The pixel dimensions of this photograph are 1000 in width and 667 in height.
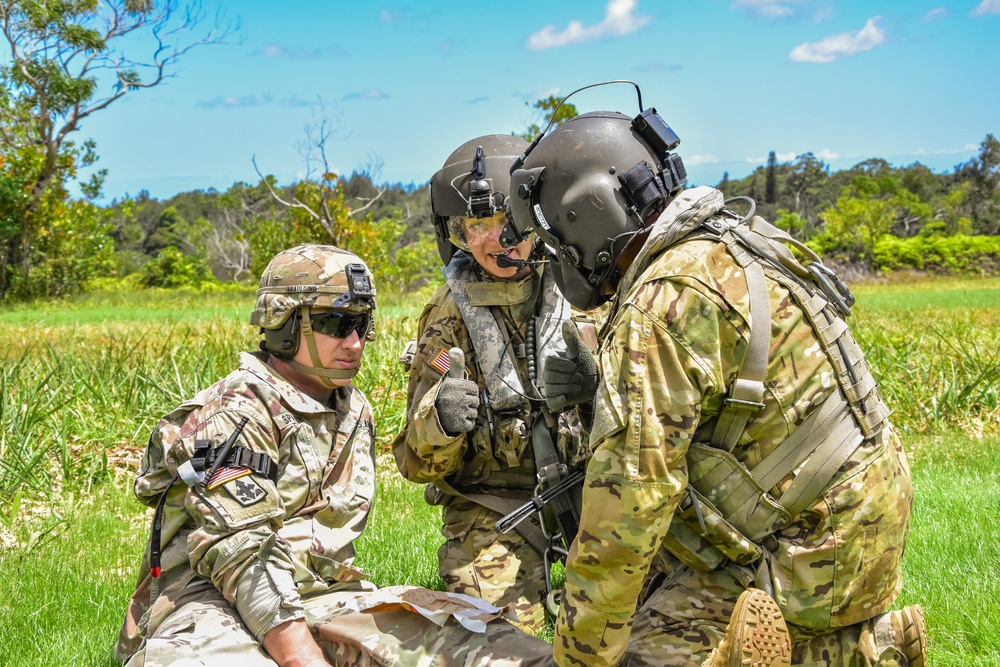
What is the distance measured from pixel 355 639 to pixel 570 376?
1.36 metres

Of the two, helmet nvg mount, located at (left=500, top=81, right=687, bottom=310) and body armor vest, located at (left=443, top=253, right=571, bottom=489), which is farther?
body armor vest, located at (left=443, top=253, right=571, bottom=489)

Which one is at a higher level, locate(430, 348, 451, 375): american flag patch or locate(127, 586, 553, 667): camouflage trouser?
locate(430, 348, 451, 375): american flag patch

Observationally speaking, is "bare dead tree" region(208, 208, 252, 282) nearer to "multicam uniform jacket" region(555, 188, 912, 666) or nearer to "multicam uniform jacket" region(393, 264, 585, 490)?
"multicam uniform jacket" region(393, 264, 585, 490)

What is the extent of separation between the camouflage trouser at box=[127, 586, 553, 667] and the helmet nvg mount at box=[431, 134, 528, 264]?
1.92 m

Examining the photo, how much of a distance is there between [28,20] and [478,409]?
36306 millimetres

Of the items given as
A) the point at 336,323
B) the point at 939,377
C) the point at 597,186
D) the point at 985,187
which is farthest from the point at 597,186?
the point at 985,187

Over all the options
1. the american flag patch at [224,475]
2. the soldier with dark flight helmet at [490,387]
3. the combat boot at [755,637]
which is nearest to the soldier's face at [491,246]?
the soldier with dark flight helmet at [490,387]

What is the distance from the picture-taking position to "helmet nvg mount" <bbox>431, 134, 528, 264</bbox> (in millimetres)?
4512

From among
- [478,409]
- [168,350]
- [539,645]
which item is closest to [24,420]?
[168,350]

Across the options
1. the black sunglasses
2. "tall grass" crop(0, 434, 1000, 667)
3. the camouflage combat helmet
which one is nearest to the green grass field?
"tall grass" crop(0, 434, 1000, 667)

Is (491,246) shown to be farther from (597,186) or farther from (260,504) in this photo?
(260,504)

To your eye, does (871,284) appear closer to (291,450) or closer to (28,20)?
(28,20)

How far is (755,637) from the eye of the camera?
2.60m

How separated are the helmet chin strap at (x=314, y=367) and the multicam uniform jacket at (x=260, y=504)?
0.13 metres
